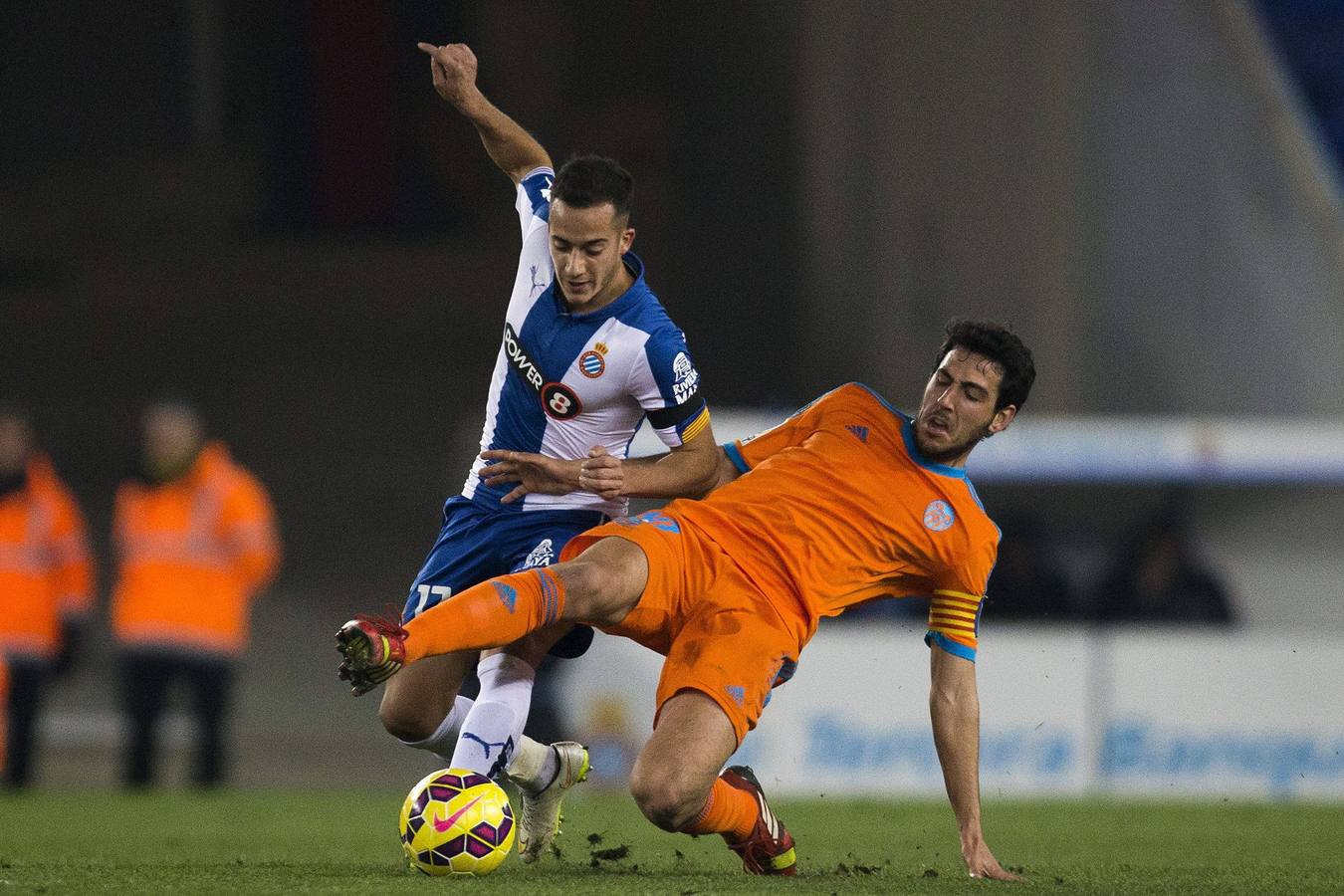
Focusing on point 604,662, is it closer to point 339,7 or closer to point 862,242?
point 862,242

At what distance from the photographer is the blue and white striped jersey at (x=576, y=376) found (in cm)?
565

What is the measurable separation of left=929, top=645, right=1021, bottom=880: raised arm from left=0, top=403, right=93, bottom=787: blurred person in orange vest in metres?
6.28

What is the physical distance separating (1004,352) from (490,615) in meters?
1.80

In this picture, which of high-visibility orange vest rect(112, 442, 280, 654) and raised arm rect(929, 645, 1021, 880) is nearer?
raised arm rect(929, 645, 1021, 880)

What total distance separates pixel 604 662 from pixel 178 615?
242 cm

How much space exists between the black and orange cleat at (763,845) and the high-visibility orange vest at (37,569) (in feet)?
19.3

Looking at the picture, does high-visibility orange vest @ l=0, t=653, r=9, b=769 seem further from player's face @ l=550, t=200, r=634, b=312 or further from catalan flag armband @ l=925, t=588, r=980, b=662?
catalan flag armband @ l=925, t=588, r=980, b=662

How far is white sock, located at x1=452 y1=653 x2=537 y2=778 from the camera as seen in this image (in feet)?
18.5

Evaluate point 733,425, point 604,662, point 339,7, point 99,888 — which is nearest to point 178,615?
point 604,662

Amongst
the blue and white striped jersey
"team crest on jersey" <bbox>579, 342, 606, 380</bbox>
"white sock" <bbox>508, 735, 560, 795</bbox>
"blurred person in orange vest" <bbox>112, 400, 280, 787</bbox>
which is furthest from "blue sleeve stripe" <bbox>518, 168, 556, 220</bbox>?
"blurred person in orange vest" <bbox>112, 400, 280, 787</bbox>

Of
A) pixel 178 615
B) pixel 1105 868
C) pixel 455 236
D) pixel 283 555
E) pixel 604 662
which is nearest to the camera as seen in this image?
pixel 1105 868

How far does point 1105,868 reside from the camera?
634cm

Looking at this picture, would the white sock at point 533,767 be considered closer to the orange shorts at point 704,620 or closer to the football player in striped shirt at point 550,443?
the football player in striped shirt at point 550,443

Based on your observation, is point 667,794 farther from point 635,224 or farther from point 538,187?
point 635,224
